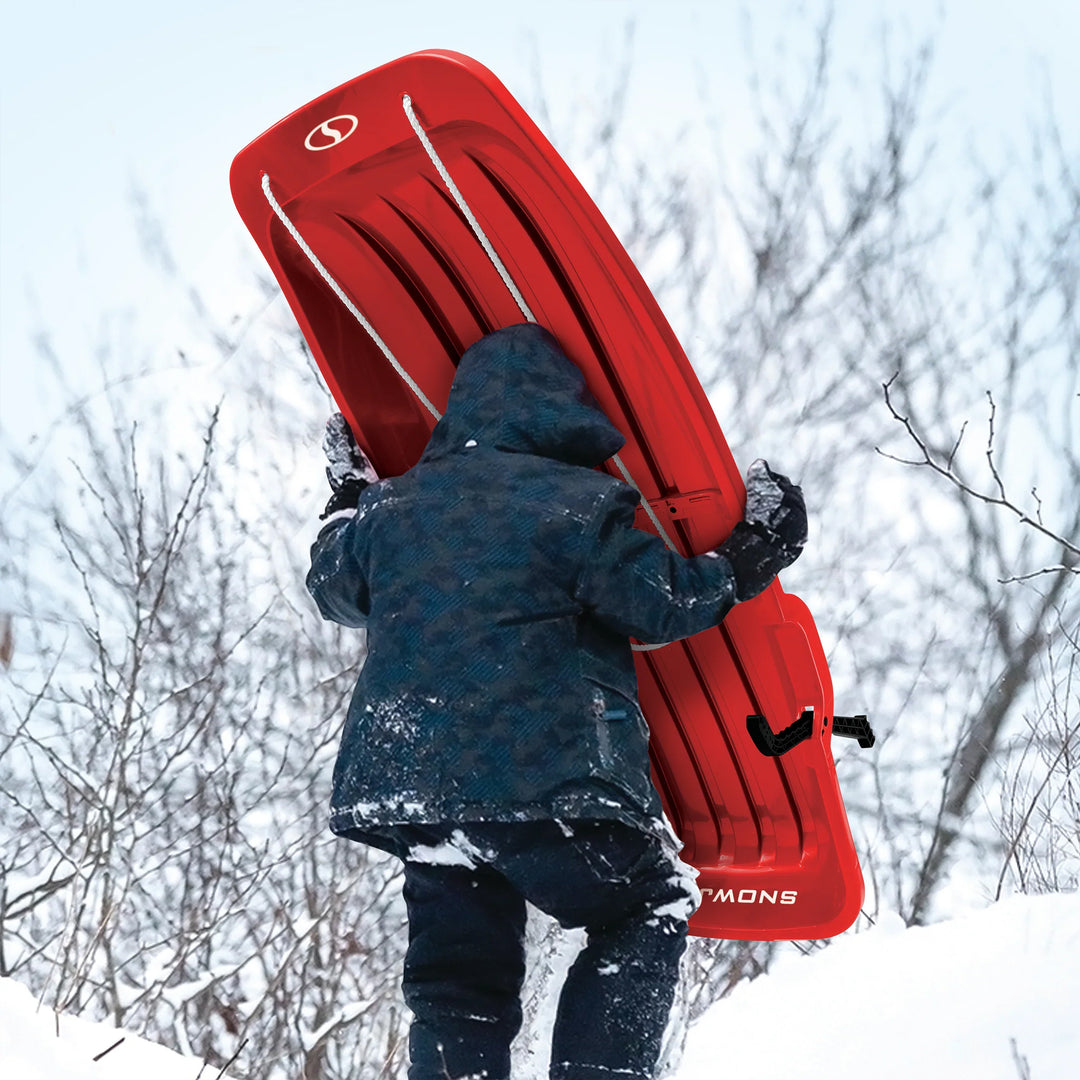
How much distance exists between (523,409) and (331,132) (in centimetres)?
64

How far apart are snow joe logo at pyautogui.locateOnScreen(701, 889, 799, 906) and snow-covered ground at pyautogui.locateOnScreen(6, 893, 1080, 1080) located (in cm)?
35

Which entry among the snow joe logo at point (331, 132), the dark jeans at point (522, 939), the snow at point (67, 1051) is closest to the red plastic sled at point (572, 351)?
the snow joe logo at point (331, 132)

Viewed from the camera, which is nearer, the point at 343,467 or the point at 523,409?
the point at 523,409

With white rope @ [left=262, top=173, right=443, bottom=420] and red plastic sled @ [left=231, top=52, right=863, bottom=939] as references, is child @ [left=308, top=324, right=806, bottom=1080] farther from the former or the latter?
white rope @ [left=262, top=173, right=443, bottom=420]

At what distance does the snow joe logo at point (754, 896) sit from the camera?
6.73 ft

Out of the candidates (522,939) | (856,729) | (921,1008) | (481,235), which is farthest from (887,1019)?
(481,235)

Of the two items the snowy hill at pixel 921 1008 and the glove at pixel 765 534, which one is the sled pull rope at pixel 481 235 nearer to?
the glove at pixel 765 534

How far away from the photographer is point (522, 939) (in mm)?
1655

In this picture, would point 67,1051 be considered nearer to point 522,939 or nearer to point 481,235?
point 522,939

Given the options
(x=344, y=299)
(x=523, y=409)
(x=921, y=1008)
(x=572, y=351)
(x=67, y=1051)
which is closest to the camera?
(x=523, y=409)

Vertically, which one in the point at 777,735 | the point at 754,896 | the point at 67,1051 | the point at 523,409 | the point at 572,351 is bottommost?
the point at 67,1051

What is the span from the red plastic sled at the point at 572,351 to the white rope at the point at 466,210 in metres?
0.02

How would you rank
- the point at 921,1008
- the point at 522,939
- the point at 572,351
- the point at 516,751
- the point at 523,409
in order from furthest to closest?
the point at 921,1008, the point at 572,351, the point at 523,409, the point at 522,939, the point at 516,751

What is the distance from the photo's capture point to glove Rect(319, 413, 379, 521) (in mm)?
2007
